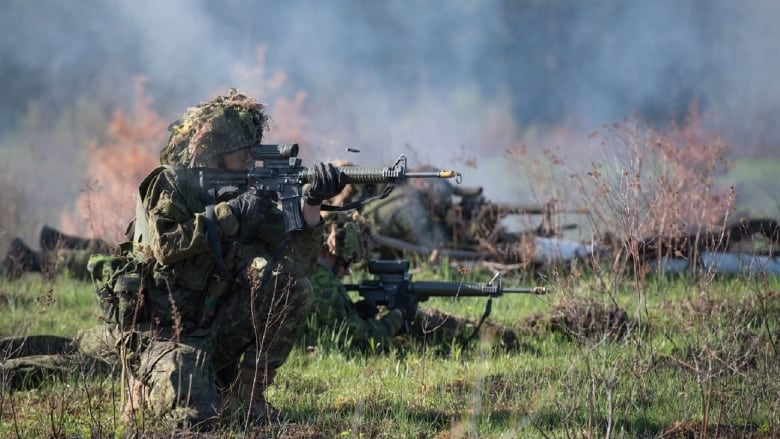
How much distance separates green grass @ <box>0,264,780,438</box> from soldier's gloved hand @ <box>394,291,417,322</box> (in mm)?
249

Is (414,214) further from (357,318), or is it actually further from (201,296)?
(201,296)

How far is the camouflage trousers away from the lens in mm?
5250

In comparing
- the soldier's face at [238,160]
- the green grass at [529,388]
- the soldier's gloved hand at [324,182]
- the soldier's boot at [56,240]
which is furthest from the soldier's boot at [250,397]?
the soldier's boot at [56,240]

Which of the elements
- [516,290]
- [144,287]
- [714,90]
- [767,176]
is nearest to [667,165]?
[516,290]

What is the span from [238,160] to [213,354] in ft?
3.57

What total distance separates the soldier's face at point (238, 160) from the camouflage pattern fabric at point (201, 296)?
0.75 ft

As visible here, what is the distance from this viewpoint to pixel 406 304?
7672 mm

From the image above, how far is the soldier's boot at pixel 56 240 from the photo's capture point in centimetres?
1020

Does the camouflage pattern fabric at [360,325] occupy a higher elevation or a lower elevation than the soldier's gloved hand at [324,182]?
lower

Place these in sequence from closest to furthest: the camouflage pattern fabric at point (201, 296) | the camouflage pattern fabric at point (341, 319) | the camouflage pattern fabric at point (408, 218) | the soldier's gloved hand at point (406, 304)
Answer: the camouflage pattern fabric at point (201, 296) < the camouflage pattern fabric at point (341, 319) < the soldier's gloved hand at point (406, 304) < the camouflage pattern fabric at point (408, 218)

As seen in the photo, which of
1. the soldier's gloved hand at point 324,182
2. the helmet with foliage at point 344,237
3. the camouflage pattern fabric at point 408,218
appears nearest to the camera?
the soldier's gloved hand at point 324,182

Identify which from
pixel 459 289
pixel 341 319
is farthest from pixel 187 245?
pixel 459 289

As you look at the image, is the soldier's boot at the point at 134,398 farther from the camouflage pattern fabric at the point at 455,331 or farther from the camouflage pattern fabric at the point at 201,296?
the camouflage pattern fabric at the point at 455,331

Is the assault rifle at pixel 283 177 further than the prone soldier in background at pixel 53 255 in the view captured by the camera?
No
